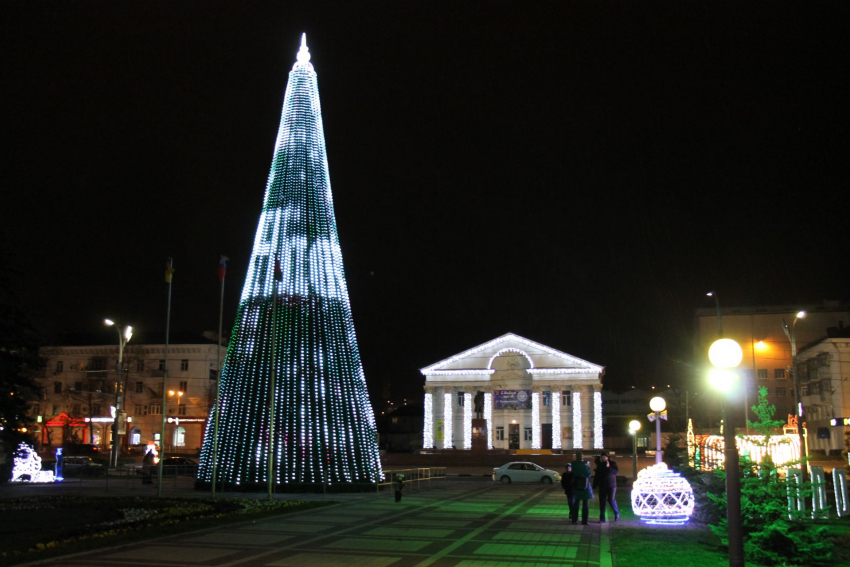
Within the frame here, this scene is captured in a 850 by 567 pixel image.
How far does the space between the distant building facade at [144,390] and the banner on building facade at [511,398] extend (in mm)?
28550

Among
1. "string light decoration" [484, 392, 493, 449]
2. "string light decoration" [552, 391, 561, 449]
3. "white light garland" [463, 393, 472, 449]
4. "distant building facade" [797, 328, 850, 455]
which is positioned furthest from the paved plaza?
"white light garland" [463, 393, 472, 449]

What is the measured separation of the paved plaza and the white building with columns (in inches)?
2287

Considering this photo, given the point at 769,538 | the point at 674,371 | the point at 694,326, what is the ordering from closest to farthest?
the point at 769,538, the point at 674,371, the point at 694,326

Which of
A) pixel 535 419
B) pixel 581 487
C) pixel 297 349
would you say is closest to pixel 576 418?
pixel 535 419

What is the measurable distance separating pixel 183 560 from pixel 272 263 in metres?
14.4

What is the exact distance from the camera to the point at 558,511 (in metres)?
22.8

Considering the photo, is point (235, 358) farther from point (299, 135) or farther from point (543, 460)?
point (543, 460)

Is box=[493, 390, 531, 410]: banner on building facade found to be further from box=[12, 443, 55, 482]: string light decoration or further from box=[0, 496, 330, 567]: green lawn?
box=[0, 496, 330, 567]: green lawn

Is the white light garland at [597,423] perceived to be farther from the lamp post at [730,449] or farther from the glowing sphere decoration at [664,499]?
the lamp post at [730,449]

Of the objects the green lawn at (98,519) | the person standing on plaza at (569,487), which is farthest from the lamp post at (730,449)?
the person standing on plaza at (569,487)

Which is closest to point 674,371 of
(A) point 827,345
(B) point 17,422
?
(A) point 827,345

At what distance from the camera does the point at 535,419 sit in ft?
265

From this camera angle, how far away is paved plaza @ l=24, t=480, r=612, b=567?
12695 millimetres

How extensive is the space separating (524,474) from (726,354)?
3396cm
